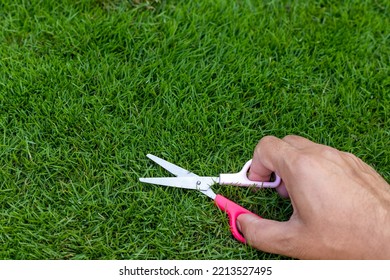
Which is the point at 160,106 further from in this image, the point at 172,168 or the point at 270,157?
the point at 270,157

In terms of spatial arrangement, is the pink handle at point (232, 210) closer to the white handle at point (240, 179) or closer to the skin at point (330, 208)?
the white handle at point (240, 179)

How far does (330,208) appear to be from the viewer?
6.89ft

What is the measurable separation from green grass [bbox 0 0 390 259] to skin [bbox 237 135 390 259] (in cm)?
43

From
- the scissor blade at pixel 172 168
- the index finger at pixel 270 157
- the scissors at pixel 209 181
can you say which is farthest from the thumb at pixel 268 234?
the scissor blade at pixel 172 168

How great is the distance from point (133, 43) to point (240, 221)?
1227 millimetres

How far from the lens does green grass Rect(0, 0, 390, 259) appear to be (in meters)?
2.57

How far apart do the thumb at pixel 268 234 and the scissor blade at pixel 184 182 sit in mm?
256

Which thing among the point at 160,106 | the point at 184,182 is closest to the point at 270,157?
the point at 184,182

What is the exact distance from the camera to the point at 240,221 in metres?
2.49

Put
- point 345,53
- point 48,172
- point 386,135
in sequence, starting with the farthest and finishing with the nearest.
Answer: point 345,53, point 386,135, point 48,172

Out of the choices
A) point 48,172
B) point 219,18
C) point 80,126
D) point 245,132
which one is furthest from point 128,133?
point 219,18

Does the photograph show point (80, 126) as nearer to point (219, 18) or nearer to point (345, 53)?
point (219, 18)

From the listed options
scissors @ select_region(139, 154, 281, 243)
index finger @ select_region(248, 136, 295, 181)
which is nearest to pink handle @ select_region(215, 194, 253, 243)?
scissors @ select_region(139, 154, 281, 243)
